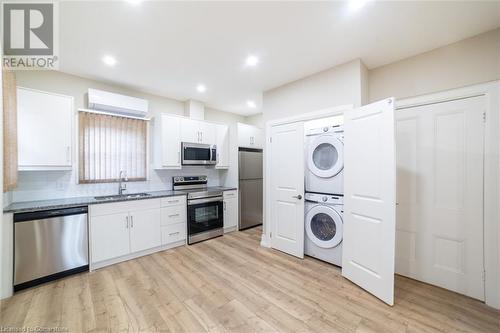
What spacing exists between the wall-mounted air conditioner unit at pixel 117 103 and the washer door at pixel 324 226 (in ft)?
10.7

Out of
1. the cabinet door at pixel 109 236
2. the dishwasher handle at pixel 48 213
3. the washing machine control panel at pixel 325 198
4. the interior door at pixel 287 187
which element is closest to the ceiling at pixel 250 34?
the interior door at pixel 287 187

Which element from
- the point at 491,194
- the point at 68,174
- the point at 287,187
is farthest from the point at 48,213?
the point at 491,194

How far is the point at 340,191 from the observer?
2832mm

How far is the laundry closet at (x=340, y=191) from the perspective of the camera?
2109 millimetres

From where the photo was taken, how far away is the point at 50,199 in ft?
9.56

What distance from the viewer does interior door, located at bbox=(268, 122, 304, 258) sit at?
10.2 ft

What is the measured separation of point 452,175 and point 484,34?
1477 mm

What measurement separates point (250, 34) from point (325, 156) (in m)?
1.85

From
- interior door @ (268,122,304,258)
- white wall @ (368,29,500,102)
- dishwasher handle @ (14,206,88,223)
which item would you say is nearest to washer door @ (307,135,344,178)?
interior door @ (268,122,304,258)

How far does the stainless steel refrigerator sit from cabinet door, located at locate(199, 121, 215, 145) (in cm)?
65

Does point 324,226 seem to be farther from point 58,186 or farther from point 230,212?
point 58,186

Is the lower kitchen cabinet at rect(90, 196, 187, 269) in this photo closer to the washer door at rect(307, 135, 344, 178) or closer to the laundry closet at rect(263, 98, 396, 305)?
the laundry closet at rect(263, 98, 396, 305)

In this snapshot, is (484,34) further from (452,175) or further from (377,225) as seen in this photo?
(377,225)

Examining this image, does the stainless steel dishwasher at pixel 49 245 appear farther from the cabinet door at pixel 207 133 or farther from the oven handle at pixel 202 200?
the cabinet door at pixel 207 133
